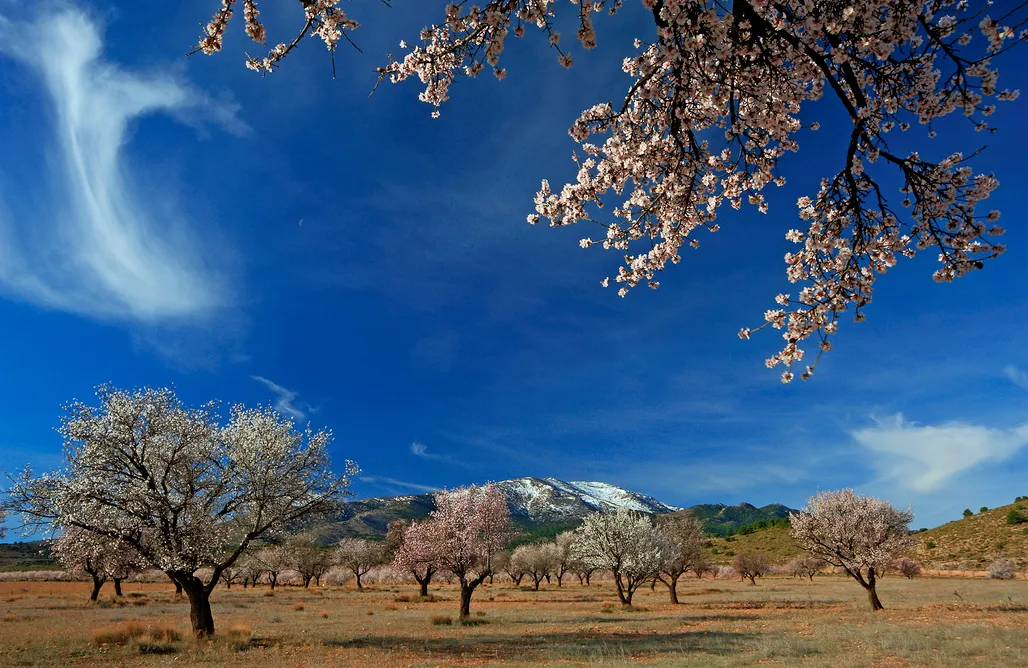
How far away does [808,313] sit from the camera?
7.80m

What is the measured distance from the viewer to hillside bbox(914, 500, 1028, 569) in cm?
7938

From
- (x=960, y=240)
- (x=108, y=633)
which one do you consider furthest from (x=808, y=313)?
(x=108, y=633)

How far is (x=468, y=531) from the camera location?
125ft

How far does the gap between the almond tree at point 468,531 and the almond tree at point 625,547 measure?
10.6 meters

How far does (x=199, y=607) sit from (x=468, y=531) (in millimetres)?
18228

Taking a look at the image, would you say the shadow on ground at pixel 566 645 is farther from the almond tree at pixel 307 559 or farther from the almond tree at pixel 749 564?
the almond tree at pixel 307 559

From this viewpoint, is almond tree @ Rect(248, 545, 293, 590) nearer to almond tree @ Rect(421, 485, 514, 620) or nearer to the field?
the field

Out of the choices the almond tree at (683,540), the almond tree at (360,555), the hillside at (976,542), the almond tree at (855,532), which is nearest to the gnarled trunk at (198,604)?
the almond tree at (855,532)

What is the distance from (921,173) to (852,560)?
38822 millimetres

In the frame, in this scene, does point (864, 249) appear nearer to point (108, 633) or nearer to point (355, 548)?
point (108, 633)

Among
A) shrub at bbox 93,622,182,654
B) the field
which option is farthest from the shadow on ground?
shrub at bbox 93,622,182,654

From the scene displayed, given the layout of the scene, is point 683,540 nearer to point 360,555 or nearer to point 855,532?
point 855,532

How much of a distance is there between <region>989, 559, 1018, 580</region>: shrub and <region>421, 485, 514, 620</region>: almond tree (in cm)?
6615

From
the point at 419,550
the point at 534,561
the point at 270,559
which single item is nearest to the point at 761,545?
A: the point at 534,561
